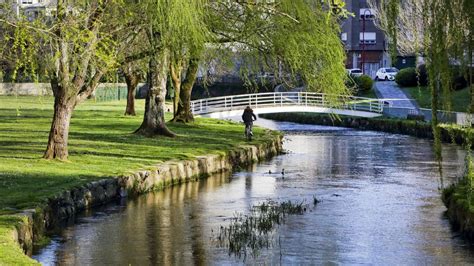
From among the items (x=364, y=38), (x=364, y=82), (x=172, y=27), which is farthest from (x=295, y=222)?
(x=364, y=38)

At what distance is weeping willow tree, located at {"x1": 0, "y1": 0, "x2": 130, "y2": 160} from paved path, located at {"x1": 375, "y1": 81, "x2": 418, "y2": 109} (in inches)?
2000

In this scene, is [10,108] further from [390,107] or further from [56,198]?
[56,198]

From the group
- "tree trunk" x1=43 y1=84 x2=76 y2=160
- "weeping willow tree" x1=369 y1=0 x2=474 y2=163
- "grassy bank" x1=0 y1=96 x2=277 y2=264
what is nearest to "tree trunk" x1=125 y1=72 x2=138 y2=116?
"grassy bank" x1=0 y1=96 x2=277 y2=264

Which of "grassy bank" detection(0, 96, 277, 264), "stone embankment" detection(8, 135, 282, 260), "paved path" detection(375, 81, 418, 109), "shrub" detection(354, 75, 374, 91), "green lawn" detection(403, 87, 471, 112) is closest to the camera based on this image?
"stone embankment" detection(8, 135, 282, 260)

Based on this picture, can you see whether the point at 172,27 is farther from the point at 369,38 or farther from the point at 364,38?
the point at 369,38

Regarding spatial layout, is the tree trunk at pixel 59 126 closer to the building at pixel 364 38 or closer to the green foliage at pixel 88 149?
the green foliage at pixel 88 149

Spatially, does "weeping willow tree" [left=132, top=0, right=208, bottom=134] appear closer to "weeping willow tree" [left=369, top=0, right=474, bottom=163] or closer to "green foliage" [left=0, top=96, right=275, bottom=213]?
"green foliage" [left=0, top=96, right=275, bottom=213]

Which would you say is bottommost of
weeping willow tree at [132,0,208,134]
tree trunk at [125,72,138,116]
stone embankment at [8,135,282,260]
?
stone embankment at [8,135,282,260]

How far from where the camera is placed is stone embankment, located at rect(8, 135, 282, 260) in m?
20.8

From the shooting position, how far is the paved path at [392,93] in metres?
79.2

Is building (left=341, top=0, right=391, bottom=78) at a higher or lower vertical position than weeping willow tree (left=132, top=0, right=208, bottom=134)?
higher

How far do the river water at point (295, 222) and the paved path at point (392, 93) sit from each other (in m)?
38.4

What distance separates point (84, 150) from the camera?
34812 millimetres

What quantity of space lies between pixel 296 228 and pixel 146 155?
11.8m
